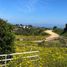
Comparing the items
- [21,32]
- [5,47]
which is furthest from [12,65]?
[21,32]

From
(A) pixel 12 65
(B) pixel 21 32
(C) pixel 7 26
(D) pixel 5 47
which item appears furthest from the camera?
(B) pixel 21 32

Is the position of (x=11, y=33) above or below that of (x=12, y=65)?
above

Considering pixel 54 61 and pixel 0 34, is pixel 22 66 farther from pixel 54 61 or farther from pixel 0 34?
pixel 0 34

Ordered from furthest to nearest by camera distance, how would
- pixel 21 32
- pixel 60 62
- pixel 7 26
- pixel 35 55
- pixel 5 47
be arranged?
1. pixel 21 32
2. pixel 7 26
3. pixel 5 47
4. pixel 35 55
5. pixel 60 62

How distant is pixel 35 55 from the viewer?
16828mm

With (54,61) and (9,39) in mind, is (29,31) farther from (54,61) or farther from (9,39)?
(54,61)

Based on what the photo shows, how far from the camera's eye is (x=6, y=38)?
19.3m

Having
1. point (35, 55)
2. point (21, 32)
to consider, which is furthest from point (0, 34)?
point (21, 32)

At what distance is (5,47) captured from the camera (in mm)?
19031

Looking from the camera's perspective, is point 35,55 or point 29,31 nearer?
point 35,55

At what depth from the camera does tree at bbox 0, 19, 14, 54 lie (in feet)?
62.3

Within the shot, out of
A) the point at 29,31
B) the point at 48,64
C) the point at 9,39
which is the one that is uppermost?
the point at 29,31

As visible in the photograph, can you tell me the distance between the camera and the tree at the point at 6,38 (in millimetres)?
18984

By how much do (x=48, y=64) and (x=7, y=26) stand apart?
32.7 feet
